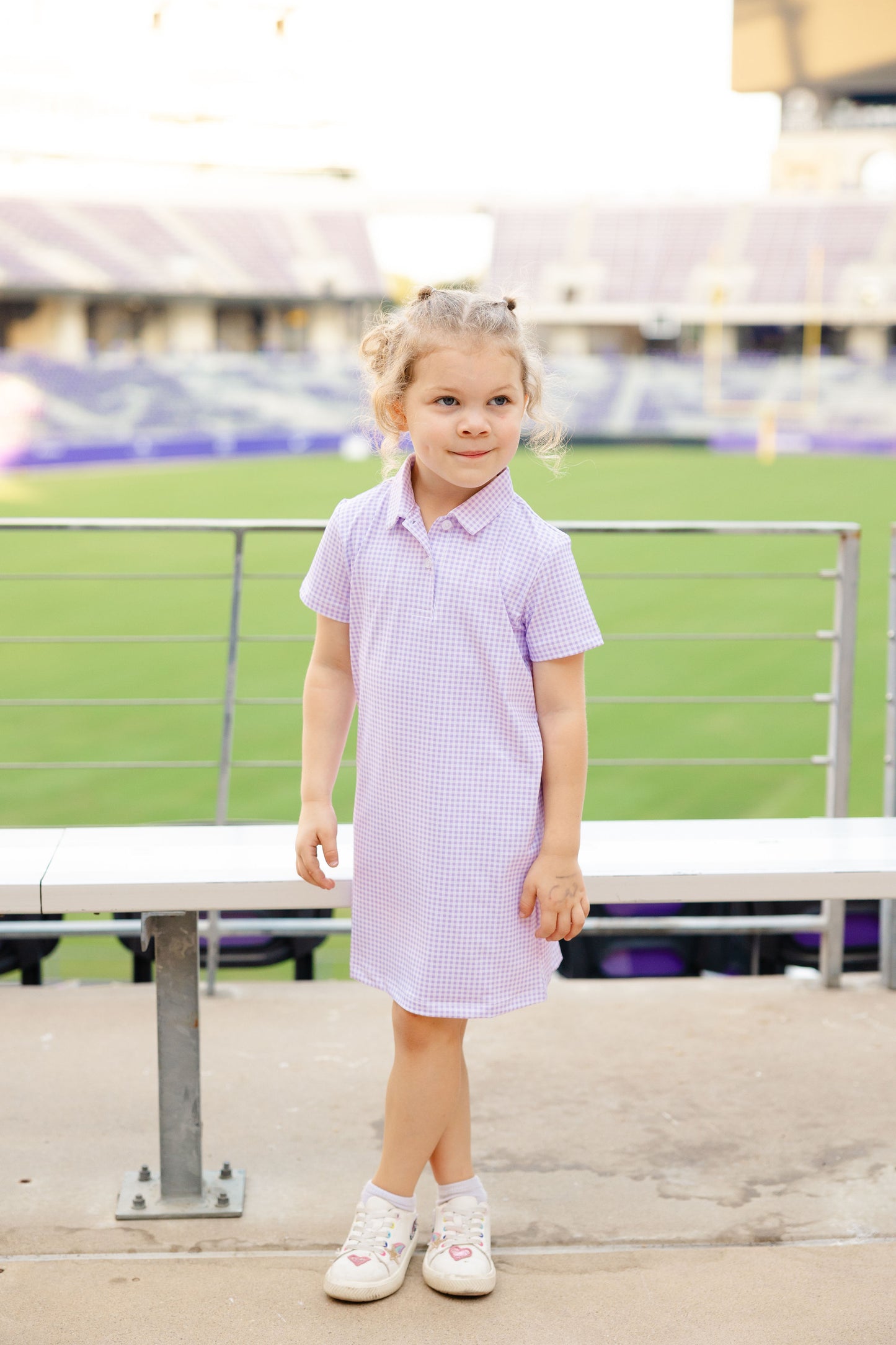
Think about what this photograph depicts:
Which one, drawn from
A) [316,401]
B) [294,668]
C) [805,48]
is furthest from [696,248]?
[294,668]

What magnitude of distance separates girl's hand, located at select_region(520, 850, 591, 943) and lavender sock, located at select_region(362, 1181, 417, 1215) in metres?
0.32

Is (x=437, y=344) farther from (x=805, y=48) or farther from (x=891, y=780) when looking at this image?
(x=805, y=48)

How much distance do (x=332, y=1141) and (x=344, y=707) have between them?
58 cm

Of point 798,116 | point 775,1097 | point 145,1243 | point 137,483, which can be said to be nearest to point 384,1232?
point 145,1243

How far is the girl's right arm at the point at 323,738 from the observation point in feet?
4.24

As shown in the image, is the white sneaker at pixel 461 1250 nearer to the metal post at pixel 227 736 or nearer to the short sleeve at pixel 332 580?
the short sleeve at pixel 332 580

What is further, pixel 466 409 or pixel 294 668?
pixel 294 668

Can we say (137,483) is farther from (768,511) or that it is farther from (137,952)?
(137,952)

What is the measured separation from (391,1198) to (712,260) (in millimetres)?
28087

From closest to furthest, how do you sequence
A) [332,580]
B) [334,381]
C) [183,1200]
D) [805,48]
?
[332,580] < [183,1200] < [805,48] < [334,381]

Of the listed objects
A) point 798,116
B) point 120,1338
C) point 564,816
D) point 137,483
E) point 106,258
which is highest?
point 798,116

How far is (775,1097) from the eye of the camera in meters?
1.69

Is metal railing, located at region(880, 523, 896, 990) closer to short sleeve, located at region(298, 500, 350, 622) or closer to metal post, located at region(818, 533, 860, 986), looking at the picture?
metal post, located at region(818, 533, 860, 986)

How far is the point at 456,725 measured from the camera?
4.03 ft
